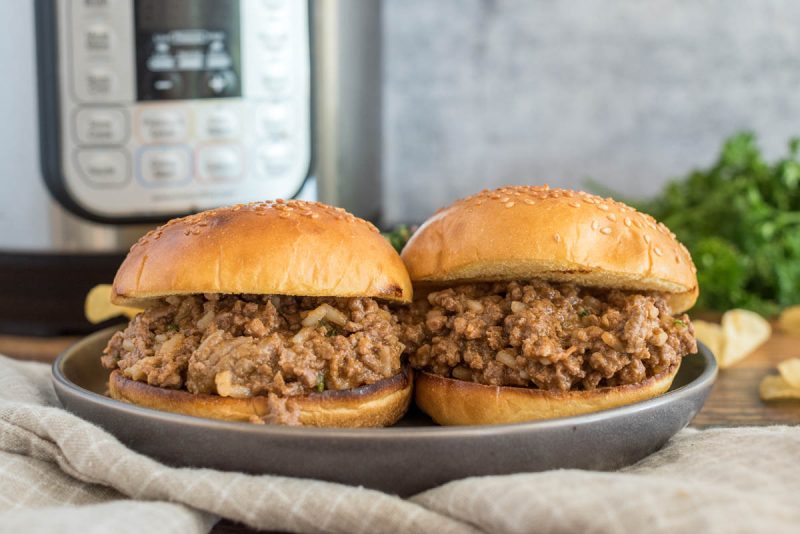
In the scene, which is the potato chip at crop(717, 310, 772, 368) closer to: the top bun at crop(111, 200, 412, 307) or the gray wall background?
the top bun at crop(111, 200, 412, 307)

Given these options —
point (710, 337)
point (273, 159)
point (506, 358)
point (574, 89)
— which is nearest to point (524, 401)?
point (506, 358)

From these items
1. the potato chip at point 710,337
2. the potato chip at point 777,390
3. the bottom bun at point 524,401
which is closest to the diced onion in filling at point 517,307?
the bottom bun at point 524,401

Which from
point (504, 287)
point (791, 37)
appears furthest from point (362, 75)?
point (791, 37)

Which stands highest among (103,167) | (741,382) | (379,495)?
(103,167)

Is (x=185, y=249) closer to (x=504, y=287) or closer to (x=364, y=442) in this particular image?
(x=364, y=442)

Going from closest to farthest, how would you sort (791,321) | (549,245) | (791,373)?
(549,245) < (791,373) < (791,321)

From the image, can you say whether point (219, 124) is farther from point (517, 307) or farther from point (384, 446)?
point (384, 446)
